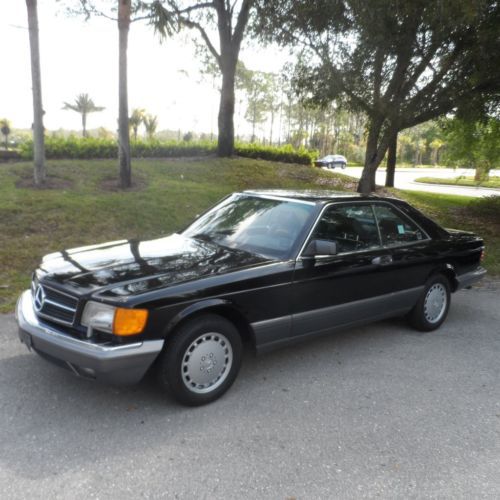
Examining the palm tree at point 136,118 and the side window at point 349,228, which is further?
the palm tree at point 136,118

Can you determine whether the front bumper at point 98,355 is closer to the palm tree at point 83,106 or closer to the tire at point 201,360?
the tire at point 201,360

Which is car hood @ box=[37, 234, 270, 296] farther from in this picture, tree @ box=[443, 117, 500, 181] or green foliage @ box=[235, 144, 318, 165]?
green foliage @ box=[235, 144, 318, 165]

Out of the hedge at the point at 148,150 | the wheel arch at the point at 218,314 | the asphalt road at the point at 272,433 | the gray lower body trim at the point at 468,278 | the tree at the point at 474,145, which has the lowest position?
the asphalt road at the point at 272,433

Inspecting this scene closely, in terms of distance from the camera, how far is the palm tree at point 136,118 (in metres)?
54.9

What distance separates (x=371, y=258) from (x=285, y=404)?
1642 millimetres

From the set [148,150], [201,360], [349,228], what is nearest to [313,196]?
[349,228]

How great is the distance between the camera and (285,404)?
354 cm

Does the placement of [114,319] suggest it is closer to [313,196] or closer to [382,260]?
[313,196]

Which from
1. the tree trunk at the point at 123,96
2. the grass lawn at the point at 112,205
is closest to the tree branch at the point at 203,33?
the grass lawn at the point at 112,205

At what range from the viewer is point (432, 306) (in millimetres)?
5223

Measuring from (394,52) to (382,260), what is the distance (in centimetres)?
730

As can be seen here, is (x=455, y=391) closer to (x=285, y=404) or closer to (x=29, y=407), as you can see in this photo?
(x=285, y=404)

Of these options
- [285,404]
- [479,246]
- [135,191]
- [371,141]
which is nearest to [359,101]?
[371,141]

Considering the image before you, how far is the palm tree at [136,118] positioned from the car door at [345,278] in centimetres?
5221
